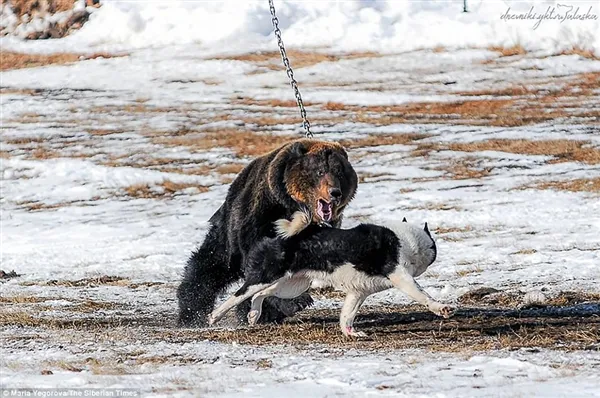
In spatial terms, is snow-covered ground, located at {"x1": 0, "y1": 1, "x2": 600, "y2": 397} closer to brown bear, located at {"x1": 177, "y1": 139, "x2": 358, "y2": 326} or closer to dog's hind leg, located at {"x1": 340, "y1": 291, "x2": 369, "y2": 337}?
dog's hind leg, located at {"x1": 340, "y1": 291, "x2": 369, "y2": 337}

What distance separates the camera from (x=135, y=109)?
27734 millimetres

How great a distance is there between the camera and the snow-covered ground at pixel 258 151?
20.5 feet

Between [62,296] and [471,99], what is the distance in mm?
16681

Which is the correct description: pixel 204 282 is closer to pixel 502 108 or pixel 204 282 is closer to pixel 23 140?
pixel 23 140

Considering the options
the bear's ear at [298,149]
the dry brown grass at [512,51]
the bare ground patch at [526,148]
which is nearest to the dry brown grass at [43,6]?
the dry brown grass at [512,51]

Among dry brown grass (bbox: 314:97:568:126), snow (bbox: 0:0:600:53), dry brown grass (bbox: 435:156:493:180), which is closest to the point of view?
dry brown grass (bbox: 435:156:493:180)

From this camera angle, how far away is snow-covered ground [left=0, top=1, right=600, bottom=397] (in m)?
6.23

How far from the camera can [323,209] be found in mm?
8328

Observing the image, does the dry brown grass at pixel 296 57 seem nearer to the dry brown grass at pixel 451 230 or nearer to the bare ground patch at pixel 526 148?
the bare ground patch at pixel 526 148

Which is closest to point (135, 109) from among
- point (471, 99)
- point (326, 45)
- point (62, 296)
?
point (326, 45)

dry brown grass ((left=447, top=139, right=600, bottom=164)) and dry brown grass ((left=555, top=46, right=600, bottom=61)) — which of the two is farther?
dry brown grass ((left=555, top=46, right=600, bottom=61))

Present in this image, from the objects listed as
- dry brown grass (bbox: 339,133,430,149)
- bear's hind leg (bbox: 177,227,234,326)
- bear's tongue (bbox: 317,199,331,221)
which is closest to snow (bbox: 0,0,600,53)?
dry brown grass (bbox: 339,133,430,149)

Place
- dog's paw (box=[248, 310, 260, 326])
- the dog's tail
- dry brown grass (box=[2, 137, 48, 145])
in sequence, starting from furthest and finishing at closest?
dry brown grass (box=[2, 137, 48, 145]), dog's paw (box=[248, 310, 260, 326]), the dog's tail

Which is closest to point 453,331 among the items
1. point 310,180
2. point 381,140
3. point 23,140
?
point 310,180
